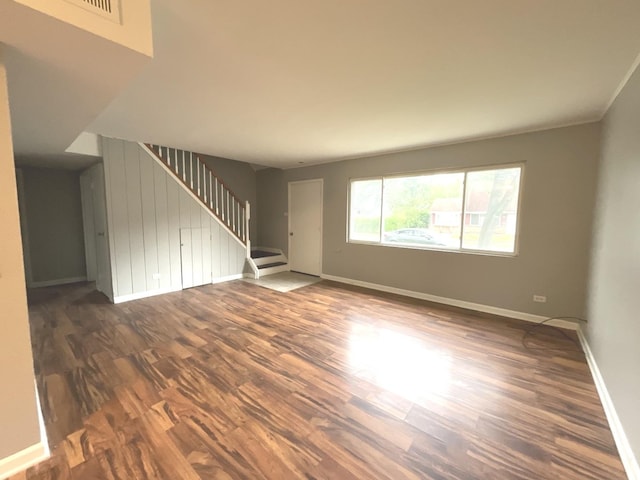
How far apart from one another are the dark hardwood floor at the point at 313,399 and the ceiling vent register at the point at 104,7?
2.28 metres

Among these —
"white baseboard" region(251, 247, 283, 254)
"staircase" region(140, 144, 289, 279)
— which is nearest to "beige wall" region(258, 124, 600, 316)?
"staircase" region(140, 144, 289, 279)

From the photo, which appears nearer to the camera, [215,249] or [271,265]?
[215,249]

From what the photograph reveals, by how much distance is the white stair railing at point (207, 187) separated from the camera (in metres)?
4.67

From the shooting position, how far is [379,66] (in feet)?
6.32

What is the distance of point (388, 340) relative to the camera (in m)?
2.96

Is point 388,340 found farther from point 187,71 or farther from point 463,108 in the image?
point 187,71

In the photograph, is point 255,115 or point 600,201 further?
point 255,115

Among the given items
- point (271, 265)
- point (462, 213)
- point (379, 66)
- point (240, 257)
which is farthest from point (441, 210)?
point (240, 257)

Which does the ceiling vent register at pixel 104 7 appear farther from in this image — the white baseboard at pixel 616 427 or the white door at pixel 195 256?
the white door at pixel 195 256

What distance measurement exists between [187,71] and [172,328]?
2775mm

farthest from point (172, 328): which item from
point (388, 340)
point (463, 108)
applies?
point (463, 108)

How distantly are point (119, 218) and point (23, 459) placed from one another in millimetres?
3365

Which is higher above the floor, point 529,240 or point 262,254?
point 529,240

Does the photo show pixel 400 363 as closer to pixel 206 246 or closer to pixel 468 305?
pixel 468 305
